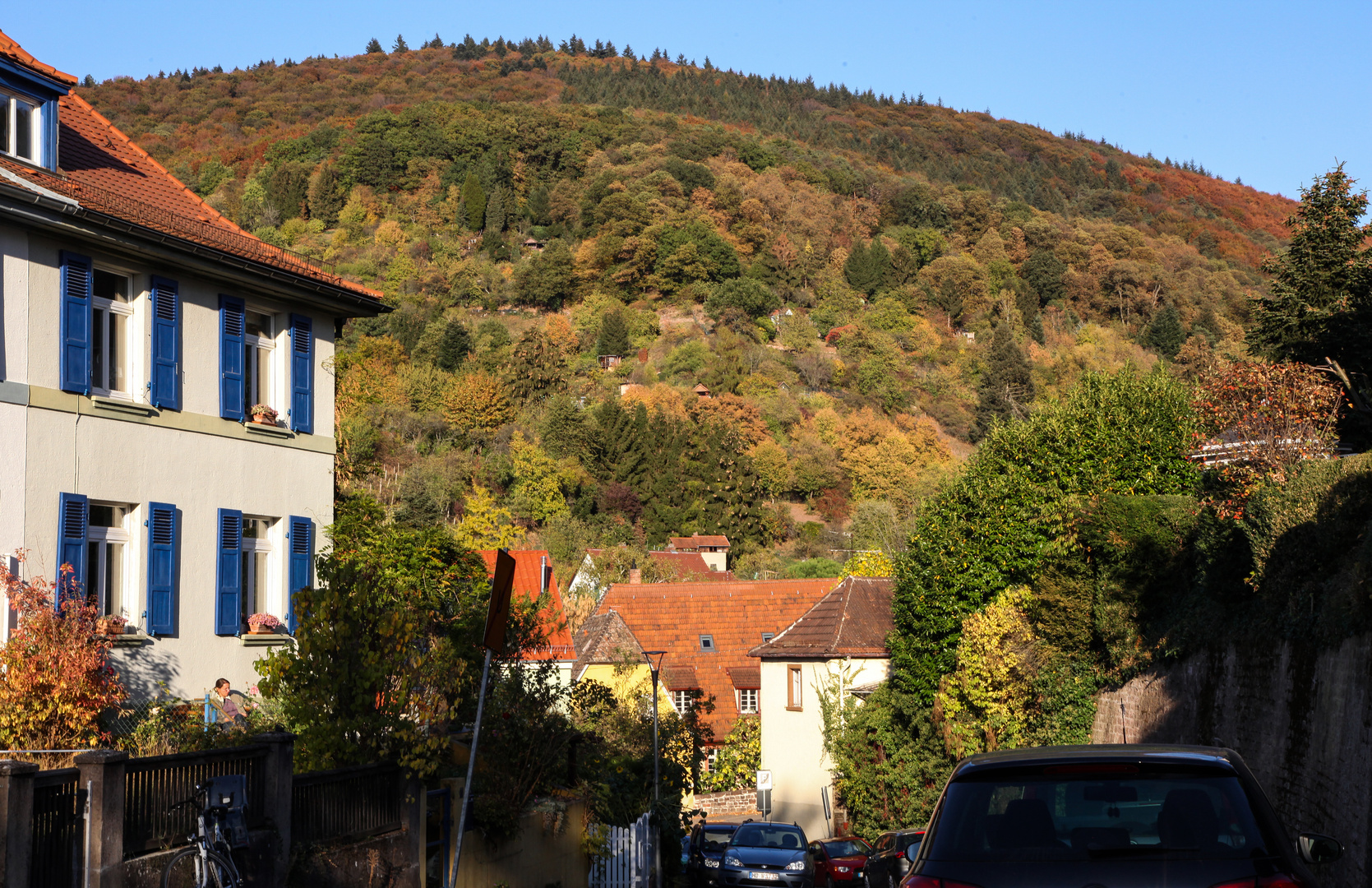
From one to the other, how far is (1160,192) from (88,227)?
629ft

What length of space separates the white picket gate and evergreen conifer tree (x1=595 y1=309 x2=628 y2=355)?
4215 inches

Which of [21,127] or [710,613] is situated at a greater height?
[21,127]

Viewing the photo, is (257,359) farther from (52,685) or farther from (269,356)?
(52,685)

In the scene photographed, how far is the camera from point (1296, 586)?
15734 millimetres

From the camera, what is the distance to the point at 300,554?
63.5ft

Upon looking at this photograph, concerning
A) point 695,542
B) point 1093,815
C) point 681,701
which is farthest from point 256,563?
point 695,542

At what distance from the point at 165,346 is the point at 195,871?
9.52 m

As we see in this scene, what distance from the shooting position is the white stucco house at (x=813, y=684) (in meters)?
41.3

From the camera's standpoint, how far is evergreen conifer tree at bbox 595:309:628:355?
412 ft

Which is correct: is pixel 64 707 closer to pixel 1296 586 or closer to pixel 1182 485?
pixel 1296 586

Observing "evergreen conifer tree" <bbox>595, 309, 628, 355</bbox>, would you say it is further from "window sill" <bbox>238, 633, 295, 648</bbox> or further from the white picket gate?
"window sill" <bbox>238, 633, 295, 648</bbox>

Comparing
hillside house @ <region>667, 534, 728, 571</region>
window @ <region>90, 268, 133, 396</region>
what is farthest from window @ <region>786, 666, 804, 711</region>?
hillside house @ <region>667, 534, 728, 571</region>

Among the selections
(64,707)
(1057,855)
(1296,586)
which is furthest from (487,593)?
(1057,855)

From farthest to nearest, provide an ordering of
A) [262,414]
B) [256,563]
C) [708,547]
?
1. [708,547]
2. [256,563]
3. [262,414]
